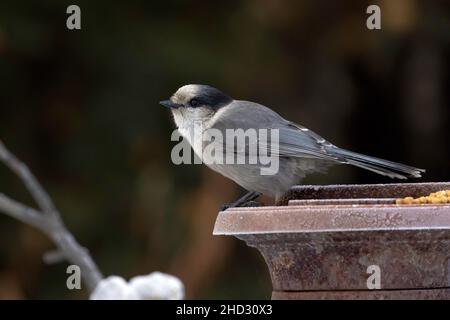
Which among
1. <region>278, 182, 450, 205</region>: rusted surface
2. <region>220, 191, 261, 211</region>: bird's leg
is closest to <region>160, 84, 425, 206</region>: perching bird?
<region>220, 191, 261, 211</region>: bird's leg

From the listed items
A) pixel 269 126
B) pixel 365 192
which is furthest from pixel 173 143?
pixel 365 192

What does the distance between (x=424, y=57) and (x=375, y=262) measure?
13.0 feet

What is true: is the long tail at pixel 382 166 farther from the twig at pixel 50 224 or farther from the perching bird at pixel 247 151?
the twig at pixel 50 224

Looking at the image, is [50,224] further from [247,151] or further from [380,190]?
[380,190]

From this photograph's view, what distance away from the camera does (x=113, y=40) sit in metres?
6.09

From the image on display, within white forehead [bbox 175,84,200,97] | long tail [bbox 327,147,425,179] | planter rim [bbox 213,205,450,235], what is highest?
white forehead [bbox 175,84,200,97]

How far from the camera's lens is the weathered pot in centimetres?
227

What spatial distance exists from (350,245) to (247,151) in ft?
4.22

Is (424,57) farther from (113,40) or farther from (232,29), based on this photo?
(113,40)

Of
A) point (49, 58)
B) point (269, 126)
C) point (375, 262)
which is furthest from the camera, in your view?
point (49, 58)

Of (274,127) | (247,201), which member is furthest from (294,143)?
(247,201)

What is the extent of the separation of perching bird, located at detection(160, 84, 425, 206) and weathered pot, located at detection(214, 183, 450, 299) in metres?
0.91

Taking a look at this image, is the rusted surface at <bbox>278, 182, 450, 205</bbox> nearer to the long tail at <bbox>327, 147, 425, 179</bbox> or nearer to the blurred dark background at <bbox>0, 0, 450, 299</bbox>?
the long tail at <bbox>327, 147, 425, 179</bbox>

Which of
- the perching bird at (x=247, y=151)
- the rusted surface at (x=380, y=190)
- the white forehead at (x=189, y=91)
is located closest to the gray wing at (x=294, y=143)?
the perching bird at (x=247, y=151)
